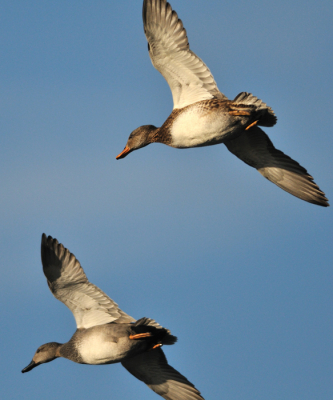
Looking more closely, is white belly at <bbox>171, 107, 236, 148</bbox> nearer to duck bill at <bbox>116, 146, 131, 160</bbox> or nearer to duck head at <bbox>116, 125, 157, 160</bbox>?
duck head at <bbox>116, 125, 157, 160</bbox>

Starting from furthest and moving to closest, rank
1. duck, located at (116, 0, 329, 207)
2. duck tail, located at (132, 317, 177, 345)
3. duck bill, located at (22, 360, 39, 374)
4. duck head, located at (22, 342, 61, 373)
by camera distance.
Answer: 1. duck bill, located at (22, 360, 39, 374)
2. duck head, located at (22, 342, 61, 373)
3. duck, located at (116, 0, 329, 207)
4. duck tail, located at (132, 317, 177, 345)

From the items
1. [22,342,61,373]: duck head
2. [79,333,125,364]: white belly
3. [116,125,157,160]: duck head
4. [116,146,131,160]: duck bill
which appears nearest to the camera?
[79,333,125,364]: white belly

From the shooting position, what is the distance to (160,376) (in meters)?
13.8

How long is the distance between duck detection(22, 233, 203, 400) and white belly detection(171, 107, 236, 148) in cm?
294

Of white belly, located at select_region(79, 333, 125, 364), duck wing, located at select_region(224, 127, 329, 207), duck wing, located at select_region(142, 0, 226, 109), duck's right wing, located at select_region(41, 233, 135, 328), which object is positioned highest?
duck wing, located at select_region(142, 0, 226, 109)

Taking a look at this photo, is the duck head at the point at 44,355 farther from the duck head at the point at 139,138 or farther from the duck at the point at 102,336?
the duck head at the point at 139,138

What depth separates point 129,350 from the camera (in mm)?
12711

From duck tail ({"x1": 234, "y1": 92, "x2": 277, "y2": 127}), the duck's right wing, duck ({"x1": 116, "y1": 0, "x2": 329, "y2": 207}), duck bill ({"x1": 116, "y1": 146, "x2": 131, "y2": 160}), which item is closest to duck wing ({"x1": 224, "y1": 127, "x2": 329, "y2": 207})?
duck ({"x1": 116, "y1": 0, "x2": 329, "y2": 207})

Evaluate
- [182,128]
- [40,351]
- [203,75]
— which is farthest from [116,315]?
[203,75]

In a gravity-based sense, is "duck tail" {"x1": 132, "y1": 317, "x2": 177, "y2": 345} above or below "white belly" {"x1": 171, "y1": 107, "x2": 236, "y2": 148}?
below

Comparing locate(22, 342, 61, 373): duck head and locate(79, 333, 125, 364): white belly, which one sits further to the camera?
locate(22, 342, 61, 373): duck head

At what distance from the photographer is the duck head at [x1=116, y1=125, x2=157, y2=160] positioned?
14.3 m

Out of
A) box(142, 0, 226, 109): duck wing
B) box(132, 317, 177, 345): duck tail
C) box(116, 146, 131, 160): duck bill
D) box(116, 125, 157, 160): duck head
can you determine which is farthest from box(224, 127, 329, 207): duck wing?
box(132, 317, 177, 345): duck tail

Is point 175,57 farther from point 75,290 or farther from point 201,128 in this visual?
point 75,290
